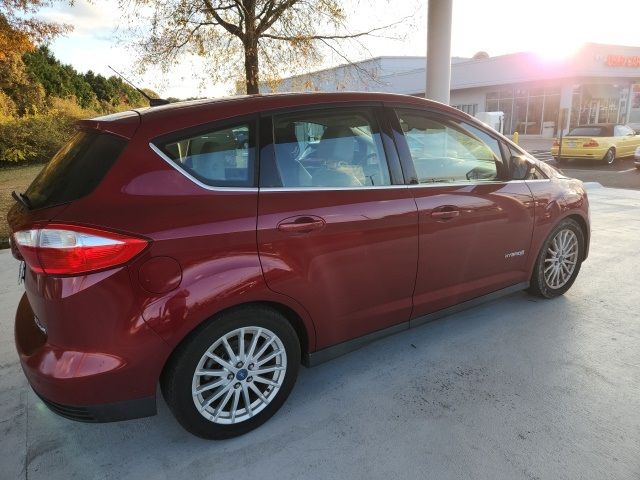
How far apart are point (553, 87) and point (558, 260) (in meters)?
27.6

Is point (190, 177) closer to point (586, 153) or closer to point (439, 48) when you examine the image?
point (439, 48)

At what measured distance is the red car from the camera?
6.64ft

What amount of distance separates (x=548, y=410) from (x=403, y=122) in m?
1.91

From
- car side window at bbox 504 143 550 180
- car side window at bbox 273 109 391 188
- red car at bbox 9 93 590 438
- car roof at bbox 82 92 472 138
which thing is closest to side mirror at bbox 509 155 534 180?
car side window at bbox 504 143 550 180

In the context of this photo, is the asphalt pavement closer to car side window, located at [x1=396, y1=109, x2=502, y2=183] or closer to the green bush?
car side window, located at [x1=396, y1=109, x2=502, y2=183]

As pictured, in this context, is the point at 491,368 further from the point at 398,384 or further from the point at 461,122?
the point at 461,122

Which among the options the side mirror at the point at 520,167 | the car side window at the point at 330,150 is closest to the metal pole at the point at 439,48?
the side mirror at the point at 520,167

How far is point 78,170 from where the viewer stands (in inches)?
86.3

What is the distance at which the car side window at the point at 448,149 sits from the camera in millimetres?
2986

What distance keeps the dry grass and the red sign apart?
27.6 m

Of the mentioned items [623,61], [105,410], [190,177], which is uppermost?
[623,61]

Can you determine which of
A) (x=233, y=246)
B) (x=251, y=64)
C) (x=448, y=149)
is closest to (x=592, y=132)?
(x=251, y=64)

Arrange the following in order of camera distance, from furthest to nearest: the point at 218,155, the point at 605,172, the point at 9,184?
the point at 605,172 → the point at 9,184 → the point at 218,155

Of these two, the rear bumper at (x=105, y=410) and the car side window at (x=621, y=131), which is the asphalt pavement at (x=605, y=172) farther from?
the rear bumper at (x=105, y=410)
